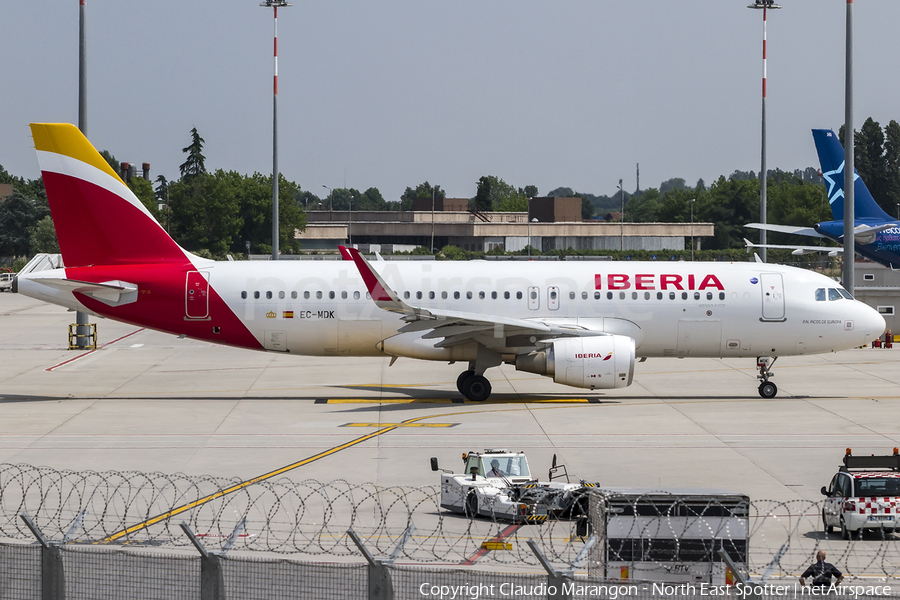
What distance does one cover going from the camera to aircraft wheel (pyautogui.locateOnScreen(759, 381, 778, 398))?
1356 inches

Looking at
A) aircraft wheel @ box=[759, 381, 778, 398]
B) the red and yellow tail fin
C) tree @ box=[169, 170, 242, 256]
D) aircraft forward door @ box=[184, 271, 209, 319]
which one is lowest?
aircraft wheel @ box=[759, 381, 778, 398]

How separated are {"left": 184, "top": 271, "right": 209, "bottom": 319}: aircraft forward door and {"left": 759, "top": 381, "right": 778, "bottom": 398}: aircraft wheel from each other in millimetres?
18464

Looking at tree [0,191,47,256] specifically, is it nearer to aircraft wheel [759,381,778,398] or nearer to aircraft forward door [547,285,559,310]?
aircraft forward door [547,285,559,310]

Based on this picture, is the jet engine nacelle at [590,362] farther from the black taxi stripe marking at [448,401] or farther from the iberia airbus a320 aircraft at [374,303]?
the black taxi stripe marking at [448,401]

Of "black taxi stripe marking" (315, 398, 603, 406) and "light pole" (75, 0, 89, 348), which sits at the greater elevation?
"light pole" (75, 0, 89, 348)

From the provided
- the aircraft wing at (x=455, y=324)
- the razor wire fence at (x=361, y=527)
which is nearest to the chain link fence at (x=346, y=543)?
the razor wire fence at (x=361, y=527)

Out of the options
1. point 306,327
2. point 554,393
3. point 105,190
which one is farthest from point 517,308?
point 105,190

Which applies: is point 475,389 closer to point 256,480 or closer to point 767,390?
point 767,390

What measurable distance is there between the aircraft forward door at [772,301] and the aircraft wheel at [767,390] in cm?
229

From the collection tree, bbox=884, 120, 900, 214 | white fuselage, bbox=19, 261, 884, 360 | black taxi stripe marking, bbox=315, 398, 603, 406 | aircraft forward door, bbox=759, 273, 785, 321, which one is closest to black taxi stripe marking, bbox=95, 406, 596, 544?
black taxi stripe marking, bbox=315, 398, 603, 406

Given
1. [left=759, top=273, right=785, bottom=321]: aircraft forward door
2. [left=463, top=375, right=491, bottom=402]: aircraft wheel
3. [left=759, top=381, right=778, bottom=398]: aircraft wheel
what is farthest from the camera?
[left=759, top=381, right=778, bottom=398]: aircraft wheel

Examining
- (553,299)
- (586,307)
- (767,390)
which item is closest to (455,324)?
(553,299)

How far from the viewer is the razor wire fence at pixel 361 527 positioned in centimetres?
1535

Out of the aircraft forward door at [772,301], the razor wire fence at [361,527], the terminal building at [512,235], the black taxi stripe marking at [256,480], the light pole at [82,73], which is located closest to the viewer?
the razor wire fence at [361,527]
